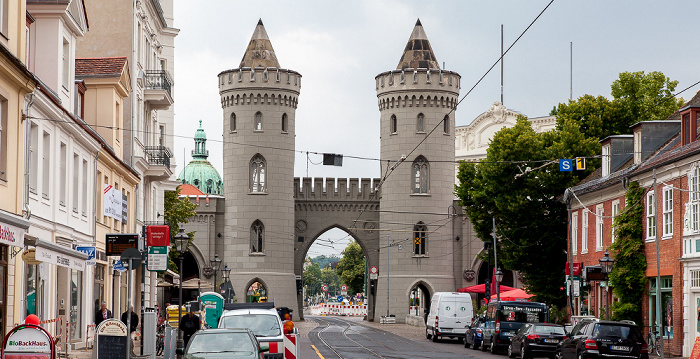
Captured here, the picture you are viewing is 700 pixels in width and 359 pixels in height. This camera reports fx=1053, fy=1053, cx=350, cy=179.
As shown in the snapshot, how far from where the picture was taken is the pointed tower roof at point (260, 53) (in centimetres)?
7175

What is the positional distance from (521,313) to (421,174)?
34.9 m

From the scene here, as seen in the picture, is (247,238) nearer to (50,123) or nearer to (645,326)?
(645,326)

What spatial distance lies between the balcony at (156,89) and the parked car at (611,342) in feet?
67.1

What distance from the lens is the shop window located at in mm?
31781

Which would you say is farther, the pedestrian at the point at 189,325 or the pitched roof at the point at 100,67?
the pitched roof at the point at 100,67

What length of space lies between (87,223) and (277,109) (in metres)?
42.9

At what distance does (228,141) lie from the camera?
70.4m

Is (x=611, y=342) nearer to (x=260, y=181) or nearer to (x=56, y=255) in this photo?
(x=56, y=255)

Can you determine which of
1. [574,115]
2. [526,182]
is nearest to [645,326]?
[526,182]

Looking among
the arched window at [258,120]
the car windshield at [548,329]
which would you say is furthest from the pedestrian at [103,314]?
the arched window at [258,120]

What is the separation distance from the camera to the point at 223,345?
16.5 metres

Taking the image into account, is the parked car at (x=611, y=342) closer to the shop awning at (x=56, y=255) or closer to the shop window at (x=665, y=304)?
the shop window at (x=665, y=304)

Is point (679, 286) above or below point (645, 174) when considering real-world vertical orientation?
below

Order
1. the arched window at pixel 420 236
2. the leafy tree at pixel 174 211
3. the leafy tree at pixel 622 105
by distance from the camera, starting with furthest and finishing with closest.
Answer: the arched window at pixel 420 236 < the leafy tree at pixel 174 211 < the leafy tree at pixel 622 105
